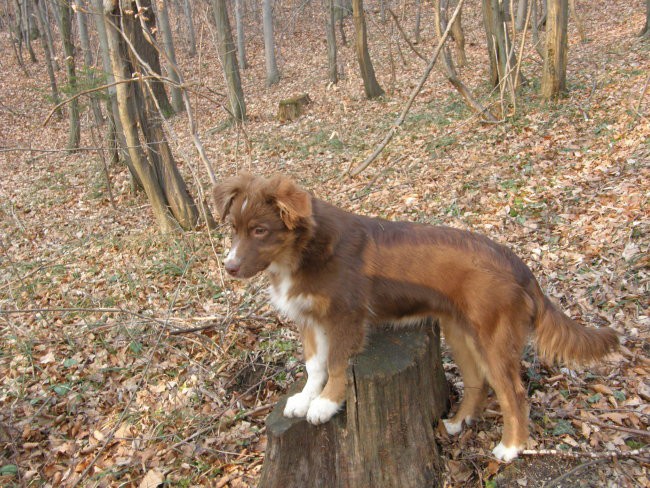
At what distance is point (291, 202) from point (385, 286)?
983 mm

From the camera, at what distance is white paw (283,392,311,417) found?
140 inches

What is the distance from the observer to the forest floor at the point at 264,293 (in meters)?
4.09

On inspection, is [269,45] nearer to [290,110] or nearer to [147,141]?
[290,110]

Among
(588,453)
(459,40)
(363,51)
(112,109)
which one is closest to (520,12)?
(459,40)

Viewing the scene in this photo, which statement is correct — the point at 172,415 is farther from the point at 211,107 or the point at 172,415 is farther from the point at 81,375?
the point at 211,107

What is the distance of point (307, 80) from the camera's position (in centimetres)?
2278

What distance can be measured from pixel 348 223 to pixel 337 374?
3.87 feet

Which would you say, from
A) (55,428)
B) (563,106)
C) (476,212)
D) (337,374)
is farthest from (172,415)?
(563,106)

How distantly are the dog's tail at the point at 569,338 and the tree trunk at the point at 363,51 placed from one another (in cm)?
1486

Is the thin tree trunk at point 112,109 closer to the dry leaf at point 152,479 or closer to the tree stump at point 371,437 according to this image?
the dry leaf at point 152,479

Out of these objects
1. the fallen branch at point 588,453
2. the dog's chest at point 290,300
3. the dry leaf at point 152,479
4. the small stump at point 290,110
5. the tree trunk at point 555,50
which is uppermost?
the tree trunk at point 555,50

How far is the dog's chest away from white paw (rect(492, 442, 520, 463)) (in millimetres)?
1761

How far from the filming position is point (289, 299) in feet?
12.2

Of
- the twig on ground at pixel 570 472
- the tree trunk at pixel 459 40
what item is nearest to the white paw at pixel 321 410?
the twig on ground at pixel 570 472
